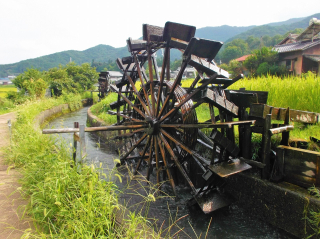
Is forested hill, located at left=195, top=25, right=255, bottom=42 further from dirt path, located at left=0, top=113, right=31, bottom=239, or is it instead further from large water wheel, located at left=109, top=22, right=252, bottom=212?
dirt path, located at left=0, top=113, right=31, bottom=239

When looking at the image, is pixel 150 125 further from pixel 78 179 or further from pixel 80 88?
pixel 80 88

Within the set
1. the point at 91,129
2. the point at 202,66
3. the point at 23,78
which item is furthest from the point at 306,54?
the point at 23,78

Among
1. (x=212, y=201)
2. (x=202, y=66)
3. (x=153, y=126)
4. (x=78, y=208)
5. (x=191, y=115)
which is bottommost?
(x=212, y=201)

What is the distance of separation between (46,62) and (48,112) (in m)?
117

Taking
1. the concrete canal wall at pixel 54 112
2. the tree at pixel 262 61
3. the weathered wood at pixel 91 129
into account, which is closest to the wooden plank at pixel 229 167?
the weathered wood at pixel 91 129

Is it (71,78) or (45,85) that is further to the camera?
(71,78)

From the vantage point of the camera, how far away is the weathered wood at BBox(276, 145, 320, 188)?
3.50 metres

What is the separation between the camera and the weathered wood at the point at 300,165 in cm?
350

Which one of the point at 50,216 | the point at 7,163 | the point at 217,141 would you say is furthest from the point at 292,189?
the point at 7,163

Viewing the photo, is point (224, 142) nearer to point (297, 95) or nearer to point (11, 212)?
point (297, 95)

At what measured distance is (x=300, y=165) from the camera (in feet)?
12.1

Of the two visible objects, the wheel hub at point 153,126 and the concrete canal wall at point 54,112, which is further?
the concrete canal wall at point 54,112

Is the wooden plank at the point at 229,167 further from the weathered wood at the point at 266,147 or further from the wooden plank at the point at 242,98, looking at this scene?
→ the wooden plank at the point at 242,98

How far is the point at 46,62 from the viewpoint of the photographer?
118 m
